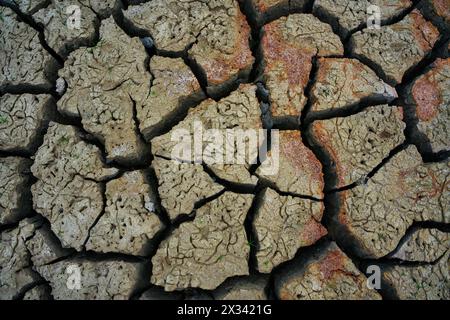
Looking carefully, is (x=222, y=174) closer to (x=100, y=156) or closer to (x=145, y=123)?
(x=145, y=123)

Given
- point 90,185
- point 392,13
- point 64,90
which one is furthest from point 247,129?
point 392,13

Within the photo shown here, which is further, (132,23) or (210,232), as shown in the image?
(132,23)

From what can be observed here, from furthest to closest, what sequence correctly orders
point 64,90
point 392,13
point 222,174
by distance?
point 392,13 → point 64,90 → point 222,174

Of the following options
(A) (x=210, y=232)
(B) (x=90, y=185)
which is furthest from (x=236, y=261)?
(B) (x=90, y=185)

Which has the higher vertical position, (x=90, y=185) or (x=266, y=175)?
(x=266, y=175)
